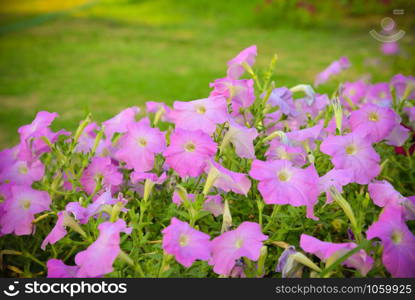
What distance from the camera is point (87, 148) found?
64.2 inches

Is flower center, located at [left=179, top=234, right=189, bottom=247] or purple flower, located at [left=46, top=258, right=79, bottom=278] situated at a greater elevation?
flower center, located at [left=179, top=234, right=189, bottom=247]

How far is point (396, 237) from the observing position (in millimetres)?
1017

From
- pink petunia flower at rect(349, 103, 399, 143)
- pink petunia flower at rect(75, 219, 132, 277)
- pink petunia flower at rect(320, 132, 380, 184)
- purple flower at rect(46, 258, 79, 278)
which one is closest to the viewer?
pink petunia flower at rect(75, 219, 132, 277)

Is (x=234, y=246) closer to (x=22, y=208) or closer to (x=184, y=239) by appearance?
(x=184, y=239)

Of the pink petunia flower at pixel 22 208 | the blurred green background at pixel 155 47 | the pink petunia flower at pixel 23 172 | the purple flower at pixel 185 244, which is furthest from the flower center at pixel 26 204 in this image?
the blurred green background at pixel 155 47

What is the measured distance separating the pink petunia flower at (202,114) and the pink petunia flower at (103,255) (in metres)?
0.31

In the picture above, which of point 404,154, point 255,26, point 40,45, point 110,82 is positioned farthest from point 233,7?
point 404,154

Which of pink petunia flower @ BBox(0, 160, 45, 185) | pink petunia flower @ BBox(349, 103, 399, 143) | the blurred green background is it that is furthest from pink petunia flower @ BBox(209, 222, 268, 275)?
the blurred green background

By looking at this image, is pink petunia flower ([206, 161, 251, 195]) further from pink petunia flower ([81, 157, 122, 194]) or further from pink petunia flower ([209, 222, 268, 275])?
pink petunia flower ([81, 157, 122, 194])

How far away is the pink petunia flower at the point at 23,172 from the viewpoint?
4.86ft

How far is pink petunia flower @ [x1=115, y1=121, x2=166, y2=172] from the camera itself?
4.03 ft

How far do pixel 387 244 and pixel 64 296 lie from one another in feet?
1.91

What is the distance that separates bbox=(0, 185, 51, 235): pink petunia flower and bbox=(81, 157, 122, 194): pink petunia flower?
11cm

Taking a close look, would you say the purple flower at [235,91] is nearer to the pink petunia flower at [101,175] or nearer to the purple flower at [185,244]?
the pink petunia flower at [101,175]
